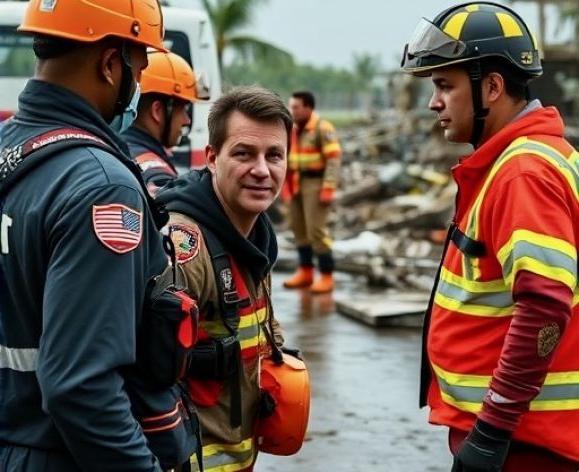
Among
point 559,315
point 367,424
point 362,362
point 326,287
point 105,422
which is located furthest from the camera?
point 326,287

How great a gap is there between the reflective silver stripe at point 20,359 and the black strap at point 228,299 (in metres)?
0.84

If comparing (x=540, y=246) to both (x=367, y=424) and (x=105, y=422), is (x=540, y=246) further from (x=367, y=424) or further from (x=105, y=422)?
(x=367, y=424)

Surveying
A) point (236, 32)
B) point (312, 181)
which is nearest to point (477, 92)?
point (312, 181)

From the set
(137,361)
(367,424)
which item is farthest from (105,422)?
(367,424)

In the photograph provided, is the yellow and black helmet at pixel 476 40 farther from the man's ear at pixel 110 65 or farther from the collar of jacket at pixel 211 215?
the man's ear at pixel 110 65

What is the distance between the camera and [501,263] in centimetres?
301

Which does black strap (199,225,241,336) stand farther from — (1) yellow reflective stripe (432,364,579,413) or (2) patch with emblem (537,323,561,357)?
(2) patch with emblem (537,323,561,357)

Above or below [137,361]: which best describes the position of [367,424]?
below

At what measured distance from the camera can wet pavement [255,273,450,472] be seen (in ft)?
19.9

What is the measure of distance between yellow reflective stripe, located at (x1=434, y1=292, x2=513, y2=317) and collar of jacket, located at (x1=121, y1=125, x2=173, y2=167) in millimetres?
2534

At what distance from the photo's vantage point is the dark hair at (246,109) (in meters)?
3.33

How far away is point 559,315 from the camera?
291 centimetres

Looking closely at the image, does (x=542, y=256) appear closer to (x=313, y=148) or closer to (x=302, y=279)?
(x=313, y=148)

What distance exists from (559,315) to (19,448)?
1.40 metres
